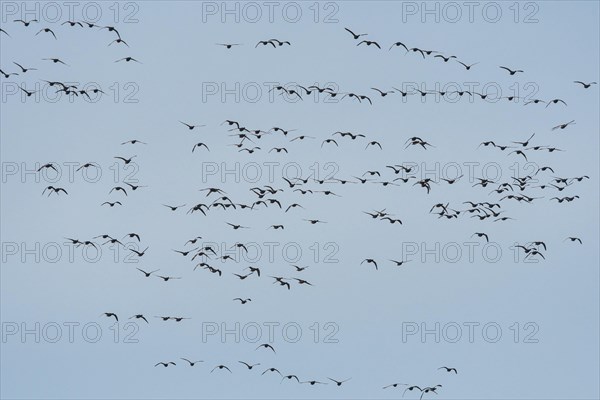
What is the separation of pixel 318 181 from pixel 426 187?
8.84 ft

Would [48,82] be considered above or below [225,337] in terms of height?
above

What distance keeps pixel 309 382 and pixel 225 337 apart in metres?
3.40

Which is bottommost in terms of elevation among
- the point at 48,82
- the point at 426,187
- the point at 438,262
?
the point at 438,262

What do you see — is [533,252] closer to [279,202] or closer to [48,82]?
[279,202]

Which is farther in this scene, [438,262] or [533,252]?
[533,252]

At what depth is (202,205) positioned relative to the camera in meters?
27.7

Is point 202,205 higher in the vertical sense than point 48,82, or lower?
lower

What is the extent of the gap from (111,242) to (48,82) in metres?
4.13

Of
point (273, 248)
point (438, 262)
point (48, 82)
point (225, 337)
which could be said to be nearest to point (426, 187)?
point (438, 262)

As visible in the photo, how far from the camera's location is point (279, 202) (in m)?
27.6

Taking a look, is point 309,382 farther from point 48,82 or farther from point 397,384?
point 48,82

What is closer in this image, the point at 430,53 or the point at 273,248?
the point at 273,248

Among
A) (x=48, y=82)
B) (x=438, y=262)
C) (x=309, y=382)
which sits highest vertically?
(x=48, y=82)

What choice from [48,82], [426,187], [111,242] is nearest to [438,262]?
[426,187]
